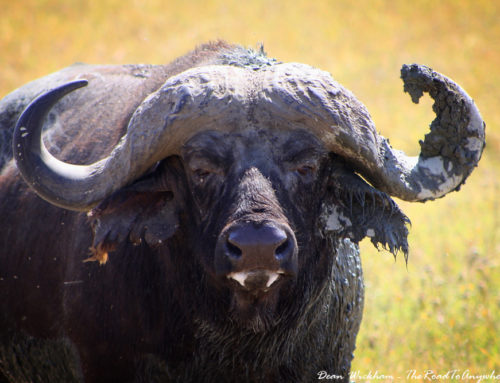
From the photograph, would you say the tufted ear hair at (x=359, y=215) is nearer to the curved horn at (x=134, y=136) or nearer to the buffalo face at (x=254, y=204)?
the buffalo face at (x=254, y=204)

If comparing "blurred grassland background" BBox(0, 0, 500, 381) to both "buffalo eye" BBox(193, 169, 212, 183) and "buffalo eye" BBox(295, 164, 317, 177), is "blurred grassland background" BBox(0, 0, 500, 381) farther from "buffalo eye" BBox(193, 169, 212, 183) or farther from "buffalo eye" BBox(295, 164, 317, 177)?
"buffalo eye" BBox(193, 169, 212, 183)

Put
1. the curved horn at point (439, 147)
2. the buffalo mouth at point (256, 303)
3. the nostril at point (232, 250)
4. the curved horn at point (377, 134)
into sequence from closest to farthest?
the nostril at point (232, 250), the buffalo mouth at point (256, 303), the curved horn at point (377, 134), the curved horn at point (439, 147)

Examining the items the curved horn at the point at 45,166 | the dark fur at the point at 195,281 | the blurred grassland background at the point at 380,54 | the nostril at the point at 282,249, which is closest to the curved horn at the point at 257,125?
the curved horn at the point at 45,166

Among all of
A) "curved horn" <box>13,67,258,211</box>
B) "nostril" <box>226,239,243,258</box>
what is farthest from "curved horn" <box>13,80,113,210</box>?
"nostril" <box>226,239,243,258</box>

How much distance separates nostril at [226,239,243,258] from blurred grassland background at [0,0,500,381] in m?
3.92

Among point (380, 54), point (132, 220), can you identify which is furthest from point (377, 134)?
point (380, 54)

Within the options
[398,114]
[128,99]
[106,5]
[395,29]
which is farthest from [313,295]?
[106,5]

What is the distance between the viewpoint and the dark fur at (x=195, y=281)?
3.62 meters

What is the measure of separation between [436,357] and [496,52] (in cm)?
1393

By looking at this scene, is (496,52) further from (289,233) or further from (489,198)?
(289,233)

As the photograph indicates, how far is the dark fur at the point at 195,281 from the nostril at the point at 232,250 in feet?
0.44

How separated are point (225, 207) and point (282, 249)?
385 millimetres

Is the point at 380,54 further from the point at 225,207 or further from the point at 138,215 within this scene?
the point at 225,207

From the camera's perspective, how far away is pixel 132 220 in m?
3.77
